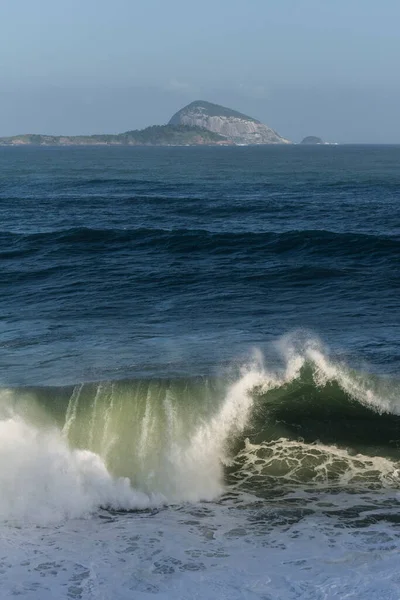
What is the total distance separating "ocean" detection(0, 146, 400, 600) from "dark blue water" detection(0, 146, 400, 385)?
0.13m

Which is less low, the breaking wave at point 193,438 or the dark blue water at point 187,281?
the dark blue water at point 187,281

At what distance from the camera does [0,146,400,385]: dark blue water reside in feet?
71.6

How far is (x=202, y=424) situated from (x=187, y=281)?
1300cm

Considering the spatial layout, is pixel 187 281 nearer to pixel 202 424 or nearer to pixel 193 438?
pixel 202 424

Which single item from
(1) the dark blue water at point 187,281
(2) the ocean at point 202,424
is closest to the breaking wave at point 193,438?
(2) the ocean at point 202,424

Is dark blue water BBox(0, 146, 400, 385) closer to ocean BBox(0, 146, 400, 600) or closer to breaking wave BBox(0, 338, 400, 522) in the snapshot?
ocean BBox(0, 146, 400, 600)

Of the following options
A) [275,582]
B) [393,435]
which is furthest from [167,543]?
[393,435]

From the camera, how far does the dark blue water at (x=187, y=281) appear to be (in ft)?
71.6

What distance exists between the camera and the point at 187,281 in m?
31.0

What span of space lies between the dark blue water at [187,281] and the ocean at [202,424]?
126mm

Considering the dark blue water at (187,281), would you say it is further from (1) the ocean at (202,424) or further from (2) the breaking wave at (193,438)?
(2) the breaking wave at (193,438)

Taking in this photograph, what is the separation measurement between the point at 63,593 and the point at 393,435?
8.95 metres

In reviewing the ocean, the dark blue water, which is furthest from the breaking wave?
the dark blue water

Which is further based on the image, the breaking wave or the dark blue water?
the dark blue water
